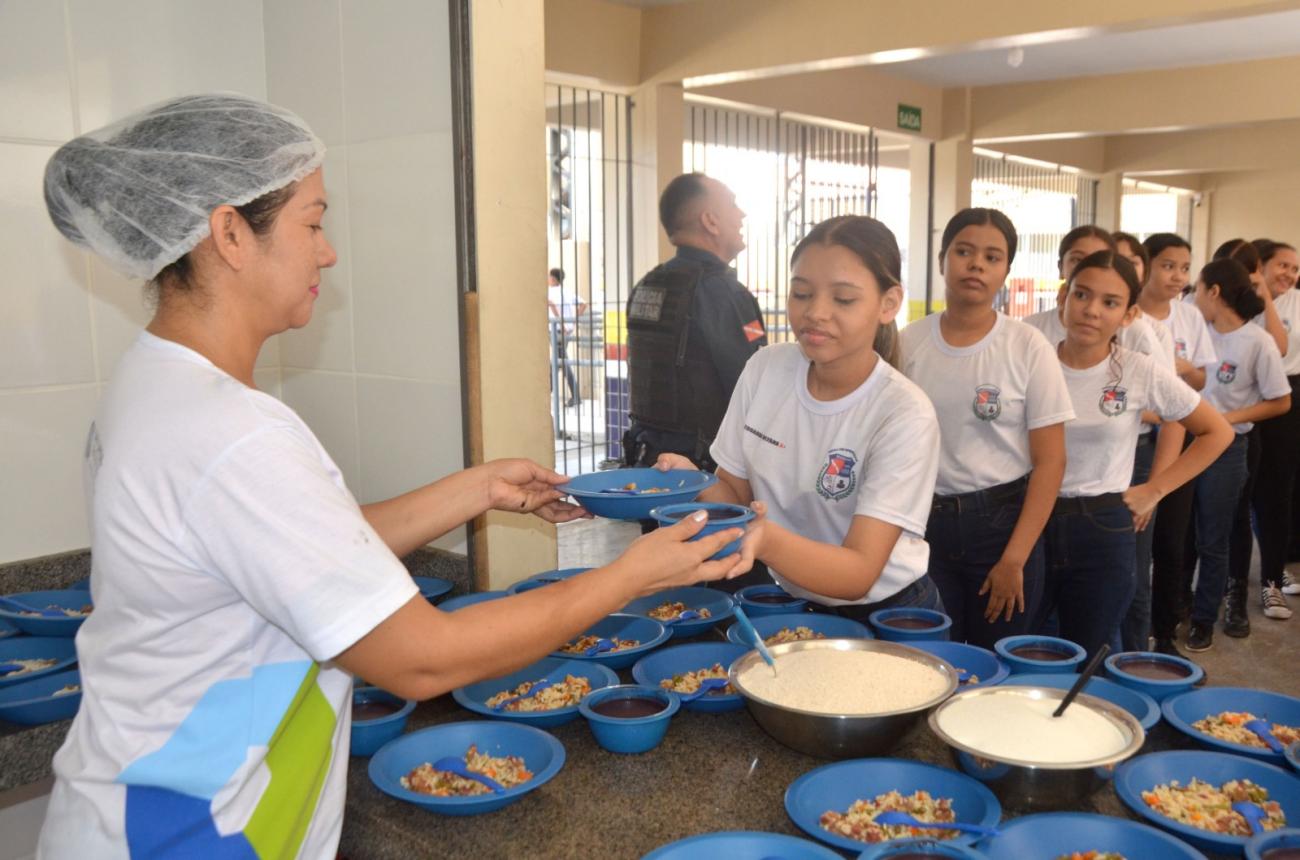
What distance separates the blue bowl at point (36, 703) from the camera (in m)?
1.54

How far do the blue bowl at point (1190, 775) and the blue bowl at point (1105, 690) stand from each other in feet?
0.27

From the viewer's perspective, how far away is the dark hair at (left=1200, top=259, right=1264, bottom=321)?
4301 millimetres

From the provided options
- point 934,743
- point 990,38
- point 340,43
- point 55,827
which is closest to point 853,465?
point 934,743

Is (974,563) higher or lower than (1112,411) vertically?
lower

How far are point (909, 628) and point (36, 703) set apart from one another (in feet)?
4.49

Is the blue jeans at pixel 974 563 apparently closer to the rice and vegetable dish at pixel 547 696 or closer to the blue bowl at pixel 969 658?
the blue bowl at pixel 969 658

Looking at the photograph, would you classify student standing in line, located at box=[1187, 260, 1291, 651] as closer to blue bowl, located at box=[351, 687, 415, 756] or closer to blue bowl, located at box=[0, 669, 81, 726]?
blue bowl, located at box=[351, 687, 415, 756]

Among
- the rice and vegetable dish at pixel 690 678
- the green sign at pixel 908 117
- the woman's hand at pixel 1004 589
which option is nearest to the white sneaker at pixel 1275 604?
the woman's hand at pixel 1004 589

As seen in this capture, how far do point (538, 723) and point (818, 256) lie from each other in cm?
95

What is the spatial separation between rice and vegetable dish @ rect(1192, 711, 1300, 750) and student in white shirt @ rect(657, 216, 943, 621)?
1.63 feet

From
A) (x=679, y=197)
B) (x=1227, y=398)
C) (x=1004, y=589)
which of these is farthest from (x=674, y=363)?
(x=1227, y=398)

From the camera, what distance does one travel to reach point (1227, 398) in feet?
14.0

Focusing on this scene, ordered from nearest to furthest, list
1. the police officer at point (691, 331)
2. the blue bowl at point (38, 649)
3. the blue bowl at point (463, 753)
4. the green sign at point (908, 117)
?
1. the blue bowl at point (463, 753)
2. the blue bowl at point (38, 649)
3. the police officer at point (691, 331)
4. the green sign at point (908, 117)

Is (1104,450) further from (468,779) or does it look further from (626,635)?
(468,779)
